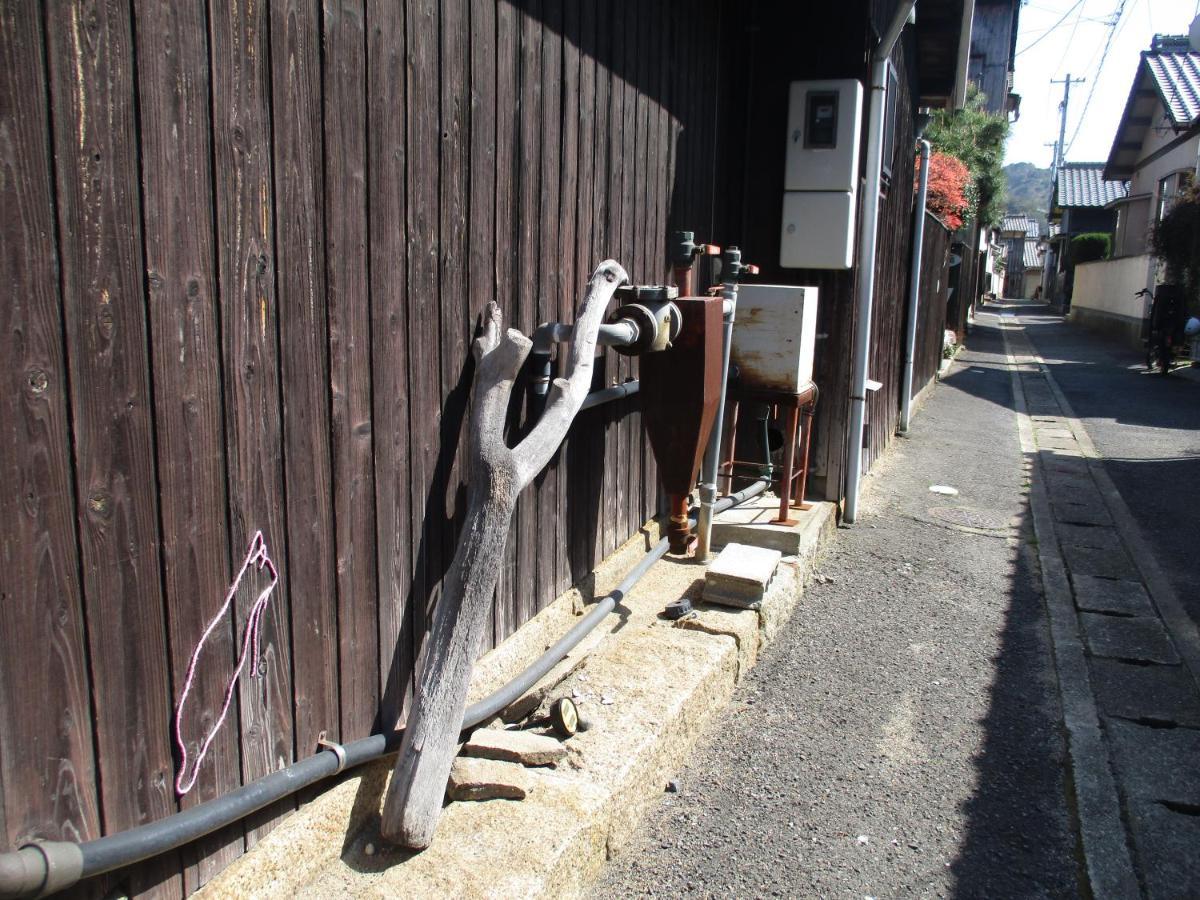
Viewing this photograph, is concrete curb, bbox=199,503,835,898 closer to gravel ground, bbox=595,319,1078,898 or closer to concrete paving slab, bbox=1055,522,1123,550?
gravel ground, bbox=595,319,1078,898

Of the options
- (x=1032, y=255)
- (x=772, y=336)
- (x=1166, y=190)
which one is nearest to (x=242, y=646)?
(x=772, y=336)

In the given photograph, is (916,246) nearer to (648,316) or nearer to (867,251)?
(867,251)

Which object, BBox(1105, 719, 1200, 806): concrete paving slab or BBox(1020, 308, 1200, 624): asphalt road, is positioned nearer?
BBox(1105, 719, 1200, 806): concrete paving slab

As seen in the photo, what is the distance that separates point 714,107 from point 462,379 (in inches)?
129

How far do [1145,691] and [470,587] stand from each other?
352cm

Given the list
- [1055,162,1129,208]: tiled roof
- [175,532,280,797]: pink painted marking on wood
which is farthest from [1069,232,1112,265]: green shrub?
[175,532,280,797]: pink painted marking on wood

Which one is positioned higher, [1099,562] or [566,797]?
[566,797]

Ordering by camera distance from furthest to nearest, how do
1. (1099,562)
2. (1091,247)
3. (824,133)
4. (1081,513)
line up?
(1091,247) → (1081,513) → (1099,562) → (824,133)

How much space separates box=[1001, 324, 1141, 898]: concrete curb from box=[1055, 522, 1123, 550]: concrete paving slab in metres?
0.24

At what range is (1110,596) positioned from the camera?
222 inches

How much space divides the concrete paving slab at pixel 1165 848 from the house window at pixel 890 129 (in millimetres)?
5520

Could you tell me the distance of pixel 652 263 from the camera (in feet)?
15.4

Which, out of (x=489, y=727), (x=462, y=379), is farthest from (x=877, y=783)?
(x=462, y=379)

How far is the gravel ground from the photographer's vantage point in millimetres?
2920
